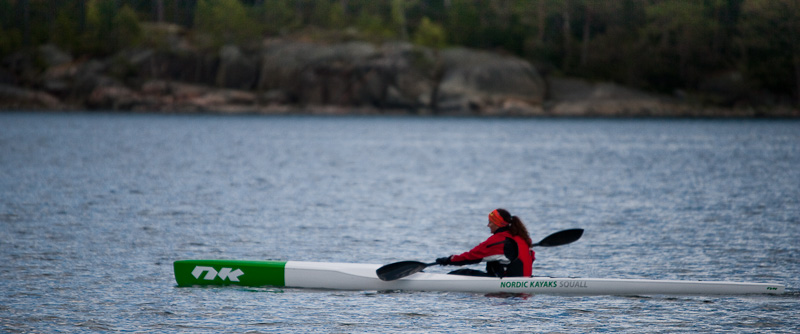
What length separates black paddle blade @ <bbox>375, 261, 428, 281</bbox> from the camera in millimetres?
14211

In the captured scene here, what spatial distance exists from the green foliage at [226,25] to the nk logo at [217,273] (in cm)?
11206

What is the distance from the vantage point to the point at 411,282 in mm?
14422

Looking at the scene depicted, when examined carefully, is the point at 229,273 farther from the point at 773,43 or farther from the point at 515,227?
the point at 773,43

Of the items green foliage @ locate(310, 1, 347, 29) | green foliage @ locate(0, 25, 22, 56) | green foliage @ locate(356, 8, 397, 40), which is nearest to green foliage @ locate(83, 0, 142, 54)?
green foliage @ locate(0, 25, 22, 56)

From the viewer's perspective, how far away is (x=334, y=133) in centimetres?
8712

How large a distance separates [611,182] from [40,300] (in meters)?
27.0

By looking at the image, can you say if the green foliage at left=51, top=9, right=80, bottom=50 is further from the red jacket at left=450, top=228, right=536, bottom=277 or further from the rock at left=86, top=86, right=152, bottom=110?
the red jacket at left=450, top=228, right=536, bottom=277

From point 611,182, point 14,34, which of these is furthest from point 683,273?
point 14,34

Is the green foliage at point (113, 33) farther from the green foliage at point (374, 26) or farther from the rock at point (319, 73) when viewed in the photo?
the green foliage at point (374, 26)

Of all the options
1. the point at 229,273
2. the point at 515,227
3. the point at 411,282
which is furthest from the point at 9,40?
the point at 515,227

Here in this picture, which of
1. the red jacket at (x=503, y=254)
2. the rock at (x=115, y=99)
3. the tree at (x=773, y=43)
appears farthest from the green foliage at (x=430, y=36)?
the red jacket at (x=503, y=254)

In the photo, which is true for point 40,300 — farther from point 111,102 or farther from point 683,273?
point 111,102

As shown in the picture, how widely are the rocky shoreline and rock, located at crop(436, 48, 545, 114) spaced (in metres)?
0.12

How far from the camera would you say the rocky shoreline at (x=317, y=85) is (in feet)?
354
